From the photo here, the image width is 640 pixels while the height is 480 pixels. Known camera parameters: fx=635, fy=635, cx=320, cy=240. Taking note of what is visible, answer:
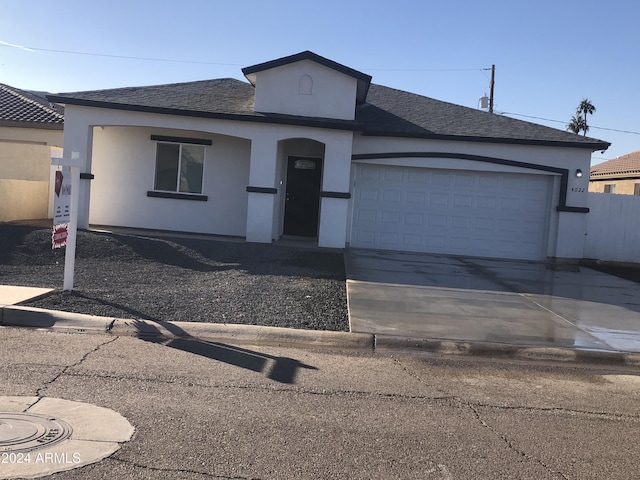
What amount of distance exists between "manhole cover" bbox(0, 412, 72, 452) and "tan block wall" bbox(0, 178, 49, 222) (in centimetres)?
1427

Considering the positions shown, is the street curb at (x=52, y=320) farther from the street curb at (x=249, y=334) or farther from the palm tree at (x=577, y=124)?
the palm tree at (x=577, y=124)

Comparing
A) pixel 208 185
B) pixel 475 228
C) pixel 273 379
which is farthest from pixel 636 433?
pixel 208 185

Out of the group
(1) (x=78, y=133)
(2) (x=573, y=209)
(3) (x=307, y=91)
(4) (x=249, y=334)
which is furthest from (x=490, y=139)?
(4) (x=249, y=334)

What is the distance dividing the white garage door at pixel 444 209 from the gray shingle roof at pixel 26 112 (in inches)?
437

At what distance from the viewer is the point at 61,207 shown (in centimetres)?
959

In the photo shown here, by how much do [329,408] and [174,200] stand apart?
541 inches

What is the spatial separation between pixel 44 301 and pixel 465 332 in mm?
6098

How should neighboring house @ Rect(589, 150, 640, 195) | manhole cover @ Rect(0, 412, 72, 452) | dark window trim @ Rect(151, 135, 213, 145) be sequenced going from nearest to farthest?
1. manhole cover @ Rect(0, 412, 72, 452)
2. dark window trim @ Rect(151, 135, 213, 145)
3. neighboring house @ Rect(589, 150, 640, 195)

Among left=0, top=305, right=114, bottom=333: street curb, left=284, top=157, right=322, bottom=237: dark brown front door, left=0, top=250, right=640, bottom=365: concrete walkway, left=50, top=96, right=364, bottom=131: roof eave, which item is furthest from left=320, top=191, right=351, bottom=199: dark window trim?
left=0, top=305, right=114, bottom=333: street curb

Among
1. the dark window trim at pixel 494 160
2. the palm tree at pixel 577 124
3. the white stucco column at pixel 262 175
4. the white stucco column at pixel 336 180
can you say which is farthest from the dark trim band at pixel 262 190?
the palm tree at pixel 577 124

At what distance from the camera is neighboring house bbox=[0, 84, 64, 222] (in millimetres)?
18141

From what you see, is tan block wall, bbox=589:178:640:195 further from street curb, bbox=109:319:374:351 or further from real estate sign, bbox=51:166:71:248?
real estate sign, bbox=51:166:71:248

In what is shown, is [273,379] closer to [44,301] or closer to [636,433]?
[636,433]

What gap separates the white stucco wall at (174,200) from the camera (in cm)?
1844
